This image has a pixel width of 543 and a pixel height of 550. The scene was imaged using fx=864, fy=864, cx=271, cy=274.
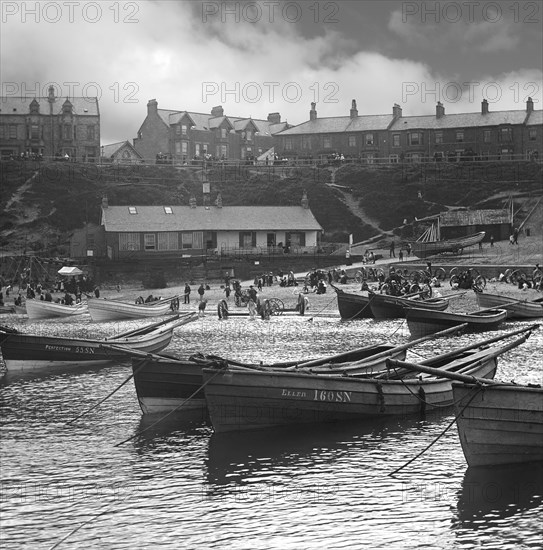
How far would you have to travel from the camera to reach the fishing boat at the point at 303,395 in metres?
24.8

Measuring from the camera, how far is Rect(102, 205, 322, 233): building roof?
92.2 meters

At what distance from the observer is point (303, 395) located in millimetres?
25359

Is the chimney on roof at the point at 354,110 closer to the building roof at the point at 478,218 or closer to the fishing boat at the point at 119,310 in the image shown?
the building roof at the point at 478,218

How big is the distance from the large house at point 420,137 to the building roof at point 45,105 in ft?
90.5

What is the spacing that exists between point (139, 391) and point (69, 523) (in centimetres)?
880

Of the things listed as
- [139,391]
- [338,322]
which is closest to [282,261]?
[338,322]

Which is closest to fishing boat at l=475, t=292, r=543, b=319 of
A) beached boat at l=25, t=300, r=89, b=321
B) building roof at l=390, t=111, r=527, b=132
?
beached boat at l=25, t=300, r=89, b=321

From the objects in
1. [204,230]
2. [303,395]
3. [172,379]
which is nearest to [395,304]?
[172,379]

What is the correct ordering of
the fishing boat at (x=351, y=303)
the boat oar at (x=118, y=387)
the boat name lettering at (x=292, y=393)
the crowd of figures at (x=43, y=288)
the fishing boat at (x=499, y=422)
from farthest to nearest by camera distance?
the crowd of figures at (x=43, y=288)
the fishing boat at (x=351, y=303)
the boat oar at (x=118, y=387)
the boat name lettering at (x=292, y=393)
the fishing boat at (x=499, y=422)

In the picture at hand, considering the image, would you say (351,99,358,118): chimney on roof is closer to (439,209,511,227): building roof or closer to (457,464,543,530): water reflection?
(439,209,511,227): building roof

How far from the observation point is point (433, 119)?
120m

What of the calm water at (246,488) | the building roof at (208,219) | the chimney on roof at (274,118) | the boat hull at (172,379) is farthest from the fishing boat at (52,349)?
the chimney on roof at (274,118)

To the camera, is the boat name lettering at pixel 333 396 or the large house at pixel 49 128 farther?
the large house at pixel 49 128

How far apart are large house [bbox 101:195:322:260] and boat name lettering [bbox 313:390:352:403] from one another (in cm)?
6504
